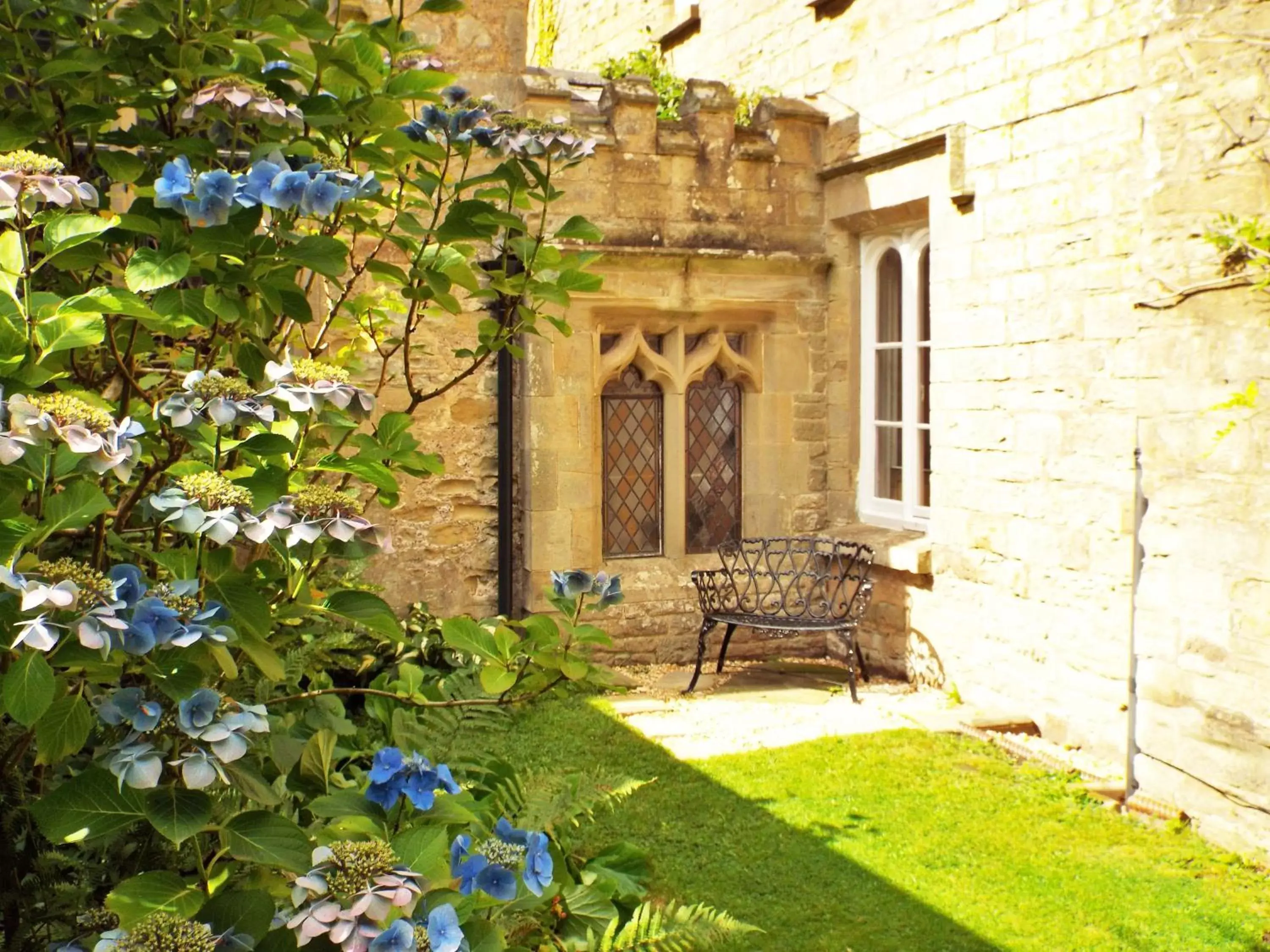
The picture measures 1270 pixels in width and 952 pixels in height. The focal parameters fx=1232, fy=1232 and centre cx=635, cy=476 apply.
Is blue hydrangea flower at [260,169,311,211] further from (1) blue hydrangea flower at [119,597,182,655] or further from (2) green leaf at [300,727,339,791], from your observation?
(2) green leaf at [300,727,339,791]

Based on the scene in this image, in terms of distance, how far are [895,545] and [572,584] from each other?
630cm

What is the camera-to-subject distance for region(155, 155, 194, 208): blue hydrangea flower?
5.02ft

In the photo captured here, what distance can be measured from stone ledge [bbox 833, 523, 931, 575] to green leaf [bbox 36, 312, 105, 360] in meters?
6.69

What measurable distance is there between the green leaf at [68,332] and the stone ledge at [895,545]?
6.69m

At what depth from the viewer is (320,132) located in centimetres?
214

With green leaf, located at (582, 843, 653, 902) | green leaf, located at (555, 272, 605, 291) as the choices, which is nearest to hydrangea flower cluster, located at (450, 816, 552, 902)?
green leaf, located at (555, 272, 605, 291)

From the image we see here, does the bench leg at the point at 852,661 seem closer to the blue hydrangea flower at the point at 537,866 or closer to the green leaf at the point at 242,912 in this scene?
the blue hydrangea flower at the point at 537,866

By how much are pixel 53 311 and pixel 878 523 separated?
749 centimetres

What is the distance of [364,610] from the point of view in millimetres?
1602

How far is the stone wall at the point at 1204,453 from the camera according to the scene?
473cm

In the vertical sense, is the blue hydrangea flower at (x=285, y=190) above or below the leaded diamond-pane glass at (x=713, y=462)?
above

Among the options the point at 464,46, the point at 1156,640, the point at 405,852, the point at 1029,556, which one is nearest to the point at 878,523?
the point at 1029,556

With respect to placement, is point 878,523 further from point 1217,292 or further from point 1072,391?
point 1217,292

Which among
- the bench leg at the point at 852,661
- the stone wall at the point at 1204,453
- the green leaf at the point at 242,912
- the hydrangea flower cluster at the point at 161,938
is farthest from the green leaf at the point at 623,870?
the bench leg at the point at 852,661
